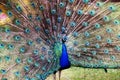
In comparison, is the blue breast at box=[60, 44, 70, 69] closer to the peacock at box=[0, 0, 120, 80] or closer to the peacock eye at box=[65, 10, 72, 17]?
the peacock at box=[0, 0, 120, 80]

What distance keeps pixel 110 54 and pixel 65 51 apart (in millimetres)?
650

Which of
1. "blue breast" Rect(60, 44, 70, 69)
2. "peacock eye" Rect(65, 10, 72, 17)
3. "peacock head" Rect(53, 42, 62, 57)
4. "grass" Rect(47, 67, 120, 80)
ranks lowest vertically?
"grass" Rect(47, 67, 120, 80)

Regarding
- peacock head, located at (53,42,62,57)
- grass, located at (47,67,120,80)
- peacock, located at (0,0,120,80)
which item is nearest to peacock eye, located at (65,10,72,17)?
peacock, located at (0,0,120,80)

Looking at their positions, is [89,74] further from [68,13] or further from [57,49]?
[68,13]

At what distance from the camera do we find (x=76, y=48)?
14.8 feet

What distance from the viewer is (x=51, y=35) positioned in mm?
4398

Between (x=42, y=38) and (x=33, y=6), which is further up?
(x=33, y=6)

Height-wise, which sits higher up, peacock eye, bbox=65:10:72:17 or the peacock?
peacock eye, bbox=65:10:72:17

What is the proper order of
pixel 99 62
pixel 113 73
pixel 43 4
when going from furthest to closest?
pixel 113 73
pixel 99 62
pixel 43 4

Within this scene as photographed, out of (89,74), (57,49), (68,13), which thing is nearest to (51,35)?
(57,49)

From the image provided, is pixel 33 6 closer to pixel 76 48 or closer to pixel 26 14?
pixel 26 14

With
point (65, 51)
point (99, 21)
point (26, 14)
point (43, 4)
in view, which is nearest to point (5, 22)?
point (26, 14)

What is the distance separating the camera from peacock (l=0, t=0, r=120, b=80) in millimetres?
4281

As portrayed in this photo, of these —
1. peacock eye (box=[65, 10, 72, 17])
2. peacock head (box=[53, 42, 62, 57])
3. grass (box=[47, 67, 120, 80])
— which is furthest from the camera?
grass (box=[47, 67, 120, 80])
